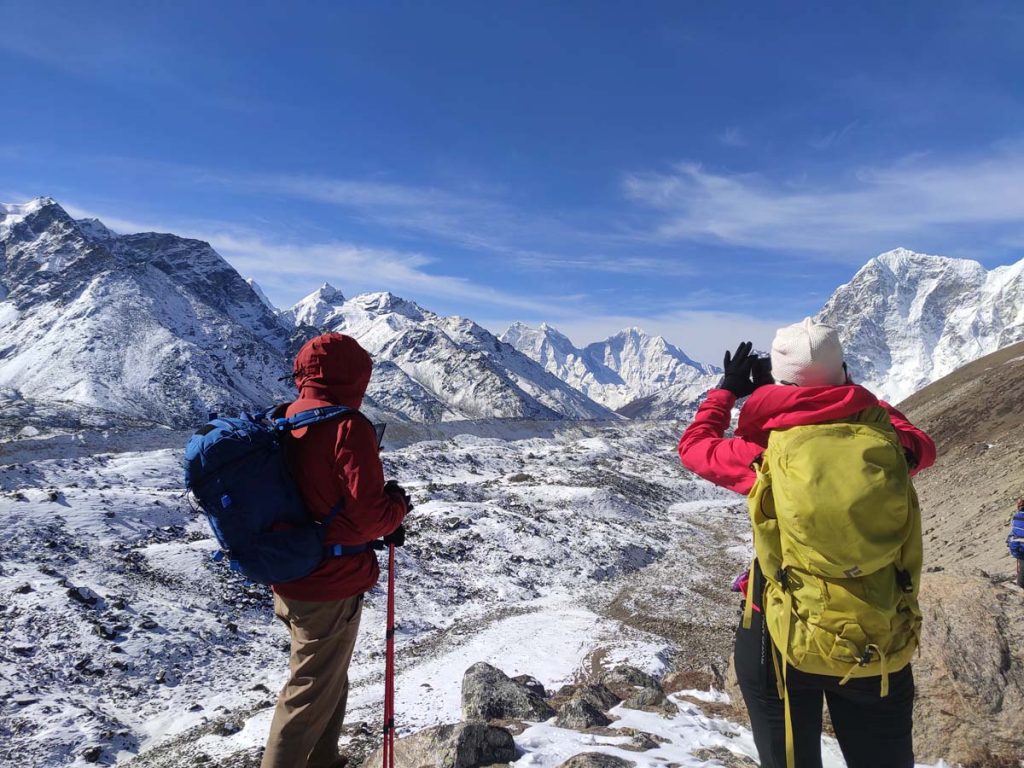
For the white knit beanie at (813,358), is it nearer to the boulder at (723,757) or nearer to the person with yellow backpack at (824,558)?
the person with yellow backpack at (824,558)

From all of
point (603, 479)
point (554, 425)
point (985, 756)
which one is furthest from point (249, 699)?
point (554, 425)

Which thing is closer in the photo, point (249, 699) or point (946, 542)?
point (249, 699)

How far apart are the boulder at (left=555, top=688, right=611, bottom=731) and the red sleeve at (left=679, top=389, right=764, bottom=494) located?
5183 millimetres

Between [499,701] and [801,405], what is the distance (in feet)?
23.0

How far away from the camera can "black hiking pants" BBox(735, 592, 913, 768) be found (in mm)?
3072

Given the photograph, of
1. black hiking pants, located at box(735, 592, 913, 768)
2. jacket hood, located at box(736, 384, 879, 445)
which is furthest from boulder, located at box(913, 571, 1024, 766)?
jacket hood, located at box(736, 384, 879, 445)

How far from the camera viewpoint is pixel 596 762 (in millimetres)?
5566

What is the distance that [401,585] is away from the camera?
1877cm

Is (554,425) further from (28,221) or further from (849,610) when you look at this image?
(28,221)

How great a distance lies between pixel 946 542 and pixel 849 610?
23.5 m

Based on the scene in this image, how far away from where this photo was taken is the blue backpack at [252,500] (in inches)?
155

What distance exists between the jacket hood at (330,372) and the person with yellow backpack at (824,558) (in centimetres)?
258

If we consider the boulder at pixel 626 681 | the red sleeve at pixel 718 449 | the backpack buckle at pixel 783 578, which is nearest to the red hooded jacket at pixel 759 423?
the red sleeve at pixel 718 449

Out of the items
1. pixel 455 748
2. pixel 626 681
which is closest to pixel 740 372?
pixel 455 748
